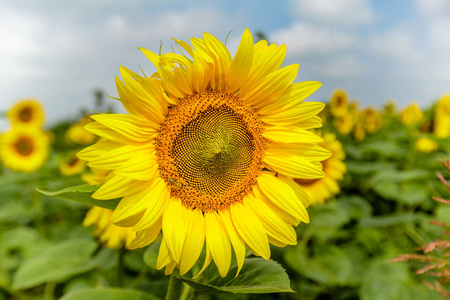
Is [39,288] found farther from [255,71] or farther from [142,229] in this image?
[255,71]

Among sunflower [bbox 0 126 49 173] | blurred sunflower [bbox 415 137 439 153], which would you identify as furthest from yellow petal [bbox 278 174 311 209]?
blurred sunflower [bbox 415 137 439 153]

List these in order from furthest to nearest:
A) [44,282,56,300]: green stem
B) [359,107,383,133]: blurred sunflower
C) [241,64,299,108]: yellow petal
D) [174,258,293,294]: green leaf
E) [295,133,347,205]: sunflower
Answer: [359,107,383,133]: blurred sunflower, [295,133,347,205]: sunflower, [44,282,56,300]: green stem, [241,64,299,108]: yellow petal, [174,258,293,294]: green leaf

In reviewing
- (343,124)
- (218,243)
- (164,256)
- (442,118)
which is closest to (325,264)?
(218,243)

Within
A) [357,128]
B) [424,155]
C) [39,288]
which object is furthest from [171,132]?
[357,128]

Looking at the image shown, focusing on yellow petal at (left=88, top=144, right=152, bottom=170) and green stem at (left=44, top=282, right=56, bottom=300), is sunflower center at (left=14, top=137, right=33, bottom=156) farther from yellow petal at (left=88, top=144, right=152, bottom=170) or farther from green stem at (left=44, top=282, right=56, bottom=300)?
yellow petal at (left=88, top=144, right=152, bottom=170)

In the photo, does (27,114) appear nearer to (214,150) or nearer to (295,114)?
(214,150)

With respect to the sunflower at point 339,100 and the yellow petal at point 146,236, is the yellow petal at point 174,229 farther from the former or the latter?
the sunflower at point 339,100
